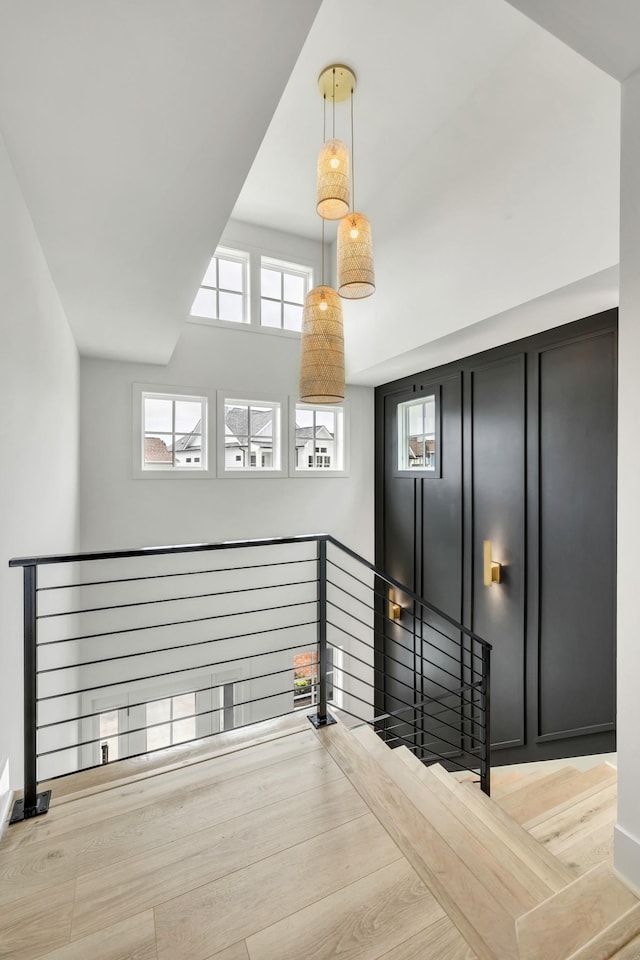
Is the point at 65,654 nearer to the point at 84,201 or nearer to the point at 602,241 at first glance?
the point at 84,201

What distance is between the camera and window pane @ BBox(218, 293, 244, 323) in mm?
4934

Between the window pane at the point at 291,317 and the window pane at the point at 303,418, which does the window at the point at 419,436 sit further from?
the window pane at the point at 291,317

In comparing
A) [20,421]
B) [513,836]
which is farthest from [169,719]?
[20,421]

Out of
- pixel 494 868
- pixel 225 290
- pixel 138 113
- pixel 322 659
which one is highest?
pixel 225 290

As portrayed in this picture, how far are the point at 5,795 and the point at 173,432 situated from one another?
3551 millimetres

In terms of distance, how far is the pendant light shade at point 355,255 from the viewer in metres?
2.79

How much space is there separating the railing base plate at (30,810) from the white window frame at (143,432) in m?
3.16

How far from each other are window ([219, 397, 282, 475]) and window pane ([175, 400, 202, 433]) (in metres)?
0.25

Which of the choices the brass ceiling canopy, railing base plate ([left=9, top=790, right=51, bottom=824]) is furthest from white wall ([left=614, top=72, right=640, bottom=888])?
the brass ceiling canopy

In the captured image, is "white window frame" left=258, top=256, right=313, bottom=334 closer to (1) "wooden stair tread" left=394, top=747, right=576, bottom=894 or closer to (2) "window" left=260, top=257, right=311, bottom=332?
(2) "window" left=260, top=257, right=311, bottom=332

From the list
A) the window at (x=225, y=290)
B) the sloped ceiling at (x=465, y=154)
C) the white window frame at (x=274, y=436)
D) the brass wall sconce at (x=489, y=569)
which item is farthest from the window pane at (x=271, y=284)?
the brass wall sconce at (x=489, y=569)

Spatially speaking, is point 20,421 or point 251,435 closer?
point 20,421

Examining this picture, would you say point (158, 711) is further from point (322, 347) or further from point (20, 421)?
point (322, 347)

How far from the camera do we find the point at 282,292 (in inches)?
205
